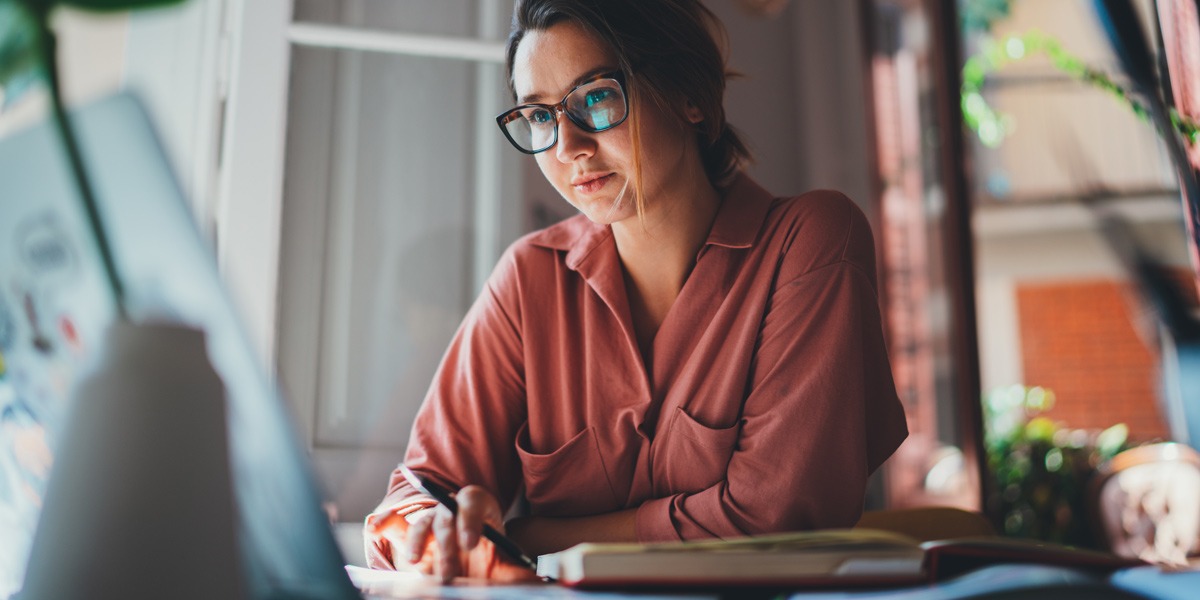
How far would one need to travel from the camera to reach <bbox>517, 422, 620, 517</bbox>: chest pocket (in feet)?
3.55

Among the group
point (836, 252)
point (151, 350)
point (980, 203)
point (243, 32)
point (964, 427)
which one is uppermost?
point (980, 203)

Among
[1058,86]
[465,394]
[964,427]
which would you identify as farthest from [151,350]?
[1058,86]

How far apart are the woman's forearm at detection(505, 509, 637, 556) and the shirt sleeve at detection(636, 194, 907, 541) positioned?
24 mm

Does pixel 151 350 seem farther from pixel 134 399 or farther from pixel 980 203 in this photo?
pixel 980 203

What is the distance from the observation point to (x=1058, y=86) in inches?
233

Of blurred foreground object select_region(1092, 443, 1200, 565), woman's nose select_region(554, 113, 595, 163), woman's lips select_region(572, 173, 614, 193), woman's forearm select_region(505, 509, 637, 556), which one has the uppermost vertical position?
woman's nose select_region(554, 113, 595, 163)

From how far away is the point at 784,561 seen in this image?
539mm

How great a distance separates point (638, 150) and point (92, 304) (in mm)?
765

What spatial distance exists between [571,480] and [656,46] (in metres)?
0.54

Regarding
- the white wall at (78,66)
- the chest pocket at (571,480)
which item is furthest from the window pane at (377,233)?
the white wall at (78,66)

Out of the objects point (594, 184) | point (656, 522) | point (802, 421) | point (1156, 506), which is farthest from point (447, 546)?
point (1156, 506)

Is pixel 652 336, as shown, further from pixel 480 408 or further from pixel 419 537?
pixel 419 537

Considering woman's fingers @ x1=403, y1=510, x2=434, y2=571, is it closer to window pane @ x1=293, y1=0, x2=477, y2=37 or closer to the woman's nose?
the woman's nose

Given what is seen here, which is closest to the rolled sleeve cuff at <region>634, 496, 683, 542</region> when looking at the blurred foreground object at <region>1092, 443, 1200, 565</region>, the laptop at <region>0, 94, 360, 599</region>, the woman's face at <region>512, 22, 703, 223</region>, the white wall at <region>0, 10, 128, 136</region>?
the woman's face at <region>512, 22, 703, 223</region>
